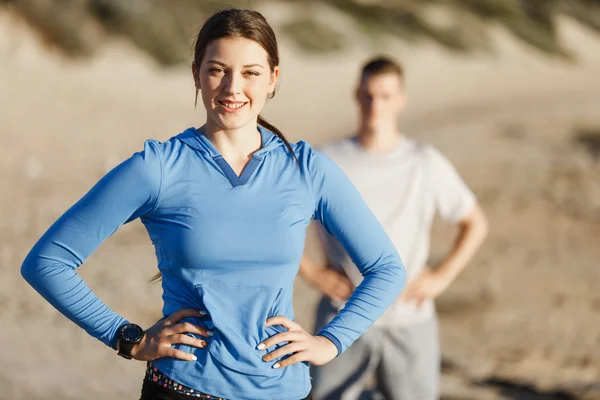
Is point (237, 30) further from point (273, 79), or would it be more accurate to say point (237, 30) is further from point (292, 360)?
point (292, 360)

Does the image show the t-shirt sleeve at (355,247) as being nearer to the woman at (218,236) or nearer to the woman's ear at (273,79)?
the woman at (218,236)

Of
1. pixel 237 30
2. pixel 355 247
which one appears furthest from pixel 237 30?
pixel 355 247

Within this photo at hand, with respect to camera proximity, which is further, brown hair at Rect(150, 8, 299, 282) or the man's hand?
the man's hand

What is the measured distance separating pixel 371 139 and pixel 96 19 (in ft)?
67.2

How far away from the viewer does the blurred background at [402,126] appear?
24.5 feet

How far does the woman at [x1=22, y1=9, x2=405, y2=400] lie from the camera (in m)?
2.31

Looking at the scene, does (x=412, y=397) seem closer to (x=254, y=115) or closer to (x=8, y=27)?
(x=254, y=115)

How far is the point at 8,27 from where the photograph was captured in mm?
20734

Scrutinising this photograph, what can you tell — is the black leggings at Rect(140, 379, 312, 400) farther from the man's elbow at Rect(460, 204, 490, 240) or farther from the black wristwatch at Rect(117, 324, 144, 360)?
the man's elbow at Rect(460, 204, 490, 240)

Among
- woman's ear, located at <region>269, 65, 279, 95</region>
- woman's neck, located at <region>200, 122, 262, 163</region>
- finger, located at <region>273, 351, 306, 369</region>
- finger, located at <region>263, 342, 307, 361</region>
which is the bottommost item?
finger, located at <region>273, 351, 306, 369</region>

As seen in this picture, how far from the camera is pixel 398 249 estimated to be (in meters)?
4.11

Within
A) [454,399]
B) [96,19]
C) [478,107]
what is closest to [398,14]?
[478,107]

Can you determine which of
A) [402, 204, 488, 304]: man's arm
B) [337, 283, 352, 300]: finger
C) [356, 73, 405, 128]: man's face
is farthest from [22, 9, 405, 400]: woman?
[402, 204, 488, 304]: man's arm

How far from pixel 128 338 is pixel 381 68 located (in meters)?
2.17
